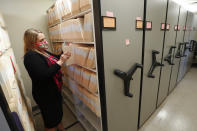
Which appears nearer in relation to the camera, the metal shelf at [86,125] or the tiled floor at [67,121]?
the metal shelf at [86,125]

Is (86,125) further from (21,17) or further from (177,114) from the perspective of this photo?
(21,17)

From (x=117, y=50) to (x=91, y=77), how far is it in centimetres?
44

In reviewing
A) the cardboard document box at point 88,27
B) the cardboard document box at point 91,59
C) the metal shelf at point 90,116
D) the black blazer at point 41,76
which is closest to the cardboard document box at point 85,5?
the cardboard document box at point 88,27

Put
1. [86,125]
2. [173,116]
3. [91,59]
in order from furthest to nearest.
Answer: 1. [173,116]
2. [86,125]
3. [91,59]

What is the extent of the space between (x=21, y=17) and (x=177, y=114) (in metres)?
3.69

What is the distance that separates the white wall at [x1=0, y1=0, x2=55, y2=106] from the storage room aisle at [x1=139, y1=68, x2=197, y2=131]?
2742mm

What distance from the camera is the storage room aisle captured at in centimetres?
173

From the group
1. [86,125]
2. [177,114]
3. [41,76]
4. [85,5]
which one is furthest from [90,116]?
[177,114]

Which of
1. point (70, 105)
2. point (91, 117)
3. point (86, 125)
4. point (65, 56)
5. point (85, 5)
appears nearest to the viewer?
point (85, 5)

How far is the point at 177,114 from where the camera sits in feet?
6.55

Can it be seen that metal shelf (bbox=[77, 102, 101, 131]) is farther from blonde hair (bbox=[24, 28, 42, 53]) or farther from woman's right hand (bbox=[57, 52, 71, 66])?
blonde hair (bbox=[24, 28, 42, 53])

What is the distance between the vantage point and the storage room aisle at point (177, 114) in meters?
1.73

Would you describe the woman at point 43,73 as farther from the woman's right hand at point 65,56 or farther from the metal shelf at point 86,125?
the metal shelf at point 86,125

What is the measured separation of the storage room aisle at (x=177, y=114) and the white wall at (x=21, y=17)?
2742 mm
